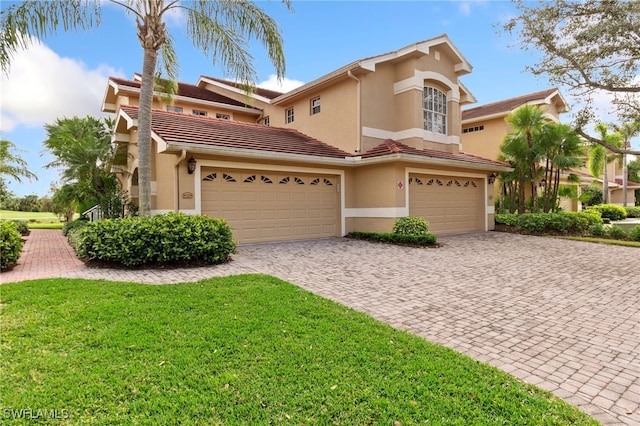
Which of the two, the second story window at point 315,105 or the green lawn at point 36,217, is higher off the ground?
the second story window at point 315,105

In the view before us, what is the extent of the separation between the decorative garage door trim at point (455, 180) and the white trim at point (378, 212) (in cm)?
46

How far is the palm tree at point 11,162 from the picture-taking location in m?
13.8

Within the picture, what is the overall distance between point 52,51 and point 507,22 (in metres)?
13.9

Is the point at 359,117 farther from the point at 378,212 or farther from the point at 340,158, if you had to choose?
the point at 378,212

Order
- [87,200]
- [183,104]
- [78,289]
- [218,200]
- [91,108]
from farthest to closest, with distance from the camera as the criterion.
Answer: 1. [91,108]
2. [183,104]
3. [87,200]
4. [218,200]
5. [78,289]

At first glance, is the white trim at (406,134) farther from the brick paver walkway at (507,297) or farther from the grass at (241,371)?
the grass at (241,371)

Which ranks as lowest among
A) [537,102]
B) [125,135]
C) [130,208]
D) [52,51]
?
[130,208]

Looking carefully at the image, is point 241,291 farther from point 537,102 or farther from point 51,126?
point 537,102

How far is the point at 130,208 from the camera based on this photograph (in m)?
12.2

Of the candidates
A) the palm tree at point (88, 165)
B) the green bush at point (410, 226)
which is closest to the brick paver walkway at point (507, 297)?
the green bush at point (410, 226)

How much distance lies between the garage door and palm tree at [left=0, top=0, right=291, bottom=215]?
2655 millimetres

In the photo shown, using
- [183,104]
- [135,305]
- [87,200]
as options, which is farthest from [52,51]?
[183,104]

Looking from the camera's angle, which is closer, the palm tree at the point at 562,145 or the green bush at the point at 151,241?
the green bush at the point at 151,241

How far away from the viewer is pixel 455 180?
50.2ft
